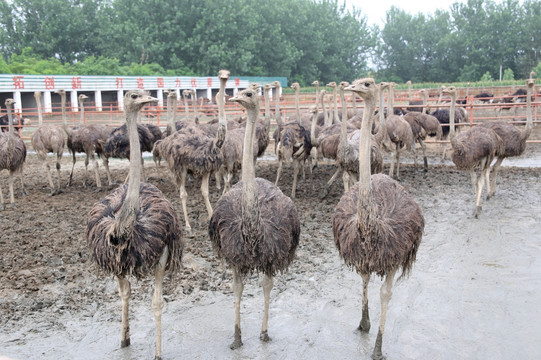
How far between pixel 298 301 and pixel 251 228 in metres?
1.27

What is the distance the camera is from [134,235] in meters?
3.77

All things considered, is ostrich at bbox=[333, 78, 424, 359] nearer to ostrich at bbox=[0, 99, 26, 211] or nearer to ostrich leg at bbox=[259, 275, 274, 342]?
ostrich leg at bbox=[259, 275, 274, 342]

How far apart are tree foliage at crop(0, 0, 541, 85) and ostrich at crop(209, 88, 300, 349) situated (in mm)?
29403

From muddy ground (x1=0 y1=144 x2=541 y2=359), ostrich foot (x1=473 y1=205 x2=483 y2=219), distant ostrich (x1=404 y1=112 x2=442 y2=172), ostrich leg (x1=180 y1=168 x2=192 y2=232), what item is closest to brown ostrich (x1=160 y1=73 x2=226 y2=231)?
ostrich leg (x1=180 y1=168 x2=192 y2=232)

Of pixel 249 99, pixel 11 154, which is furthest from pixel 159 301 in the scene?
pixel 11 154

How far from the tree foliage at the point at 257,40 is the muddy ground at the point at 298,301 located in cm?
2765

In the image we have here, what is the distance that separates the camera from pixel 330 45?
2003 inches

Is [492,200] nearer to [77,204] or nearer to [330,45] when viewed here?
[77,204]

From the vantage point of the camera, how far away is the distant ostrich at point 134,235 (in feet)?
12.1

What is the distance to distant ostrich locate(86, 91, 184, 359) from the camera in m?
3.70

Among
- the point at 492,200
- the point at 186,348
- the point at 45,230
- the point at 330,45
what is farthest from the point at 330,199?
the point at 330,45

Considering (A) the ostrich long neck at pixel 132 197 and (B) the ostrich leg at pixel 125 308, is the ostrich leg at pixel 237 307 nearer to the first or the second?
(B) the ostrich leg at pixel 125 308

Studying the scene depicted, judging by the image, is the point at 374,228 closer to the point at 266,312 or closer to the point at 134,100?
the point at 266,312

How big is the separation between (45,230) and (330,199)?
427cm
